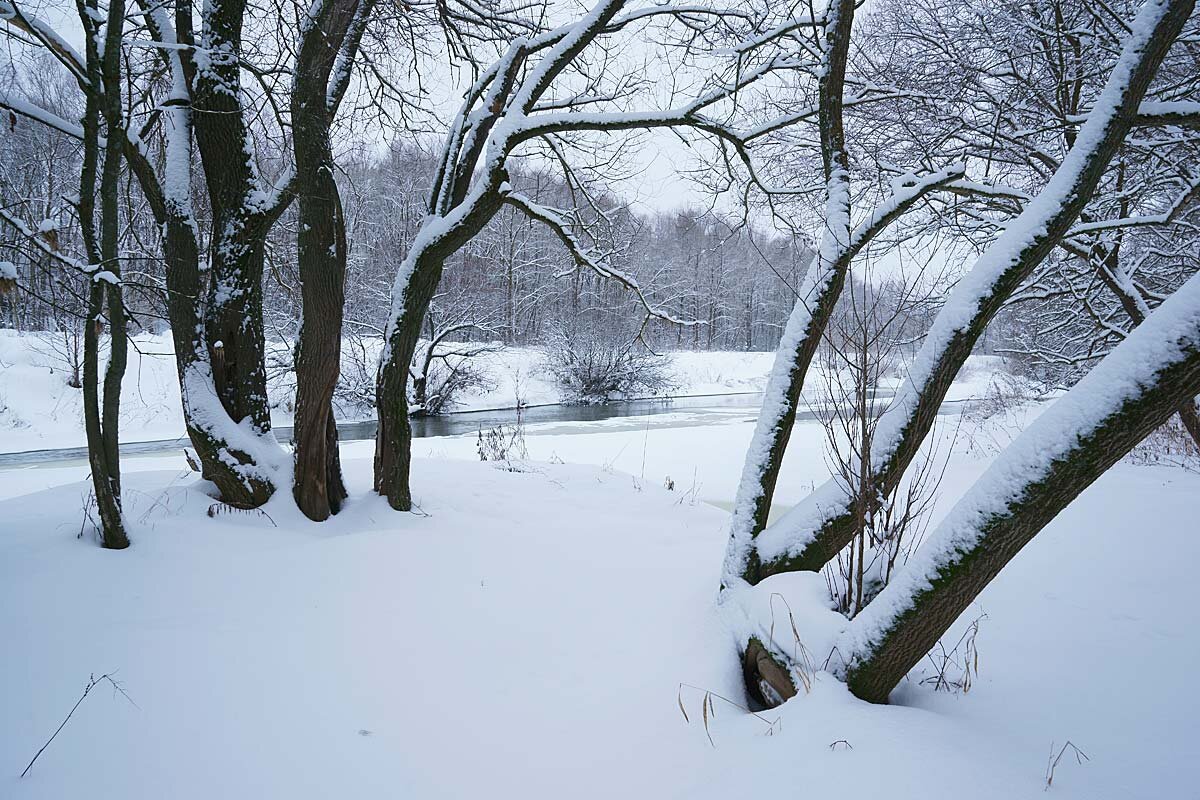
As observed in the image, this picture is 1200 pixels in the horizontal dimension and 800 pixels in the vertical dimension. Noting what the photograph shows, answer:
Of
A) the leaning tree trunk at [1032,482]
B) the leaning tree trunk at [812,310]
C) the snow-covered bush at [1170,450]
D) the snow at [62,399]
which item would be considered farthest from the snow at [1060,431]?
the snow at [62,399]

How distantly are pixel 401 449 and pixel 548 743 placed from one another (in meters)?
2.97

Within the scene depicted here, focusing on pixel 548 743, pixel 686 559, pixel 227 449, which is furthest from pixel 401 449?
pixel 548 743

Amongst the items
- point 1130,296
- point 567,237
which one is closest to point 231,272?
point 567,237

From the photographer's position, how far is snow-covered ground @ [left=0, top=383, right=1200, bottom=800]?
6.34 feet

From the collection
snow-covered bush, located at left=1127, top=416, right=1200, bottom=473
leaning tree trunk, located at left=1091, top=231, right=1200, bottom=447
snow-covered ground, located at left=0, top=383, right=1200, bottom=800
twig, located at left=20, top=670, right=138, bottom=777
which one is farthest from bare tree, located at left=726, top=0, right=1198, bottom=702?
snow-covered bush, located at left=1127, top=416, right=1200, bottom=473

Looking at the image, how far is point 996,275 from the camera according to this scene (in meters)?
2.53

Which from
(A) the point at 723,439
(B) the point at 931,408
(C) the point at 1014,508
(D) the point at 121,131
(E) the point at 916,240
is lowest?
(A) the point at 723,439

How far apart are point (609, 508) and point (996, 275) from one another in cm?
397

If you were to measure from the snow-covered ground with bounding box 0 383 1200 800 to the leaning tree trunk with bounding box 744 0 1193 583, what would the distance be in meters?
0.25

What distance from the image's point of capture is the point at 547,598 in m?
3.46

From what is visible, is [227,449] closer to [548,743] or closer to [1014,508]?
[548,743]

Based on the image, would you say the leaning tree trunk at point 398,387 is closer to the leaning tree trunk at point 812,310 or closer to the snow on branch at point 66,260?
the snow on branch at point 66,260

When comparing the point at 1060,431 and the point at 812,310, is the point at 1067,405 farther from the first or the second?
the point at 812,310

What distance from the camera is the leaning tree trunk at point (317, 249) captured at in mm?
4211
